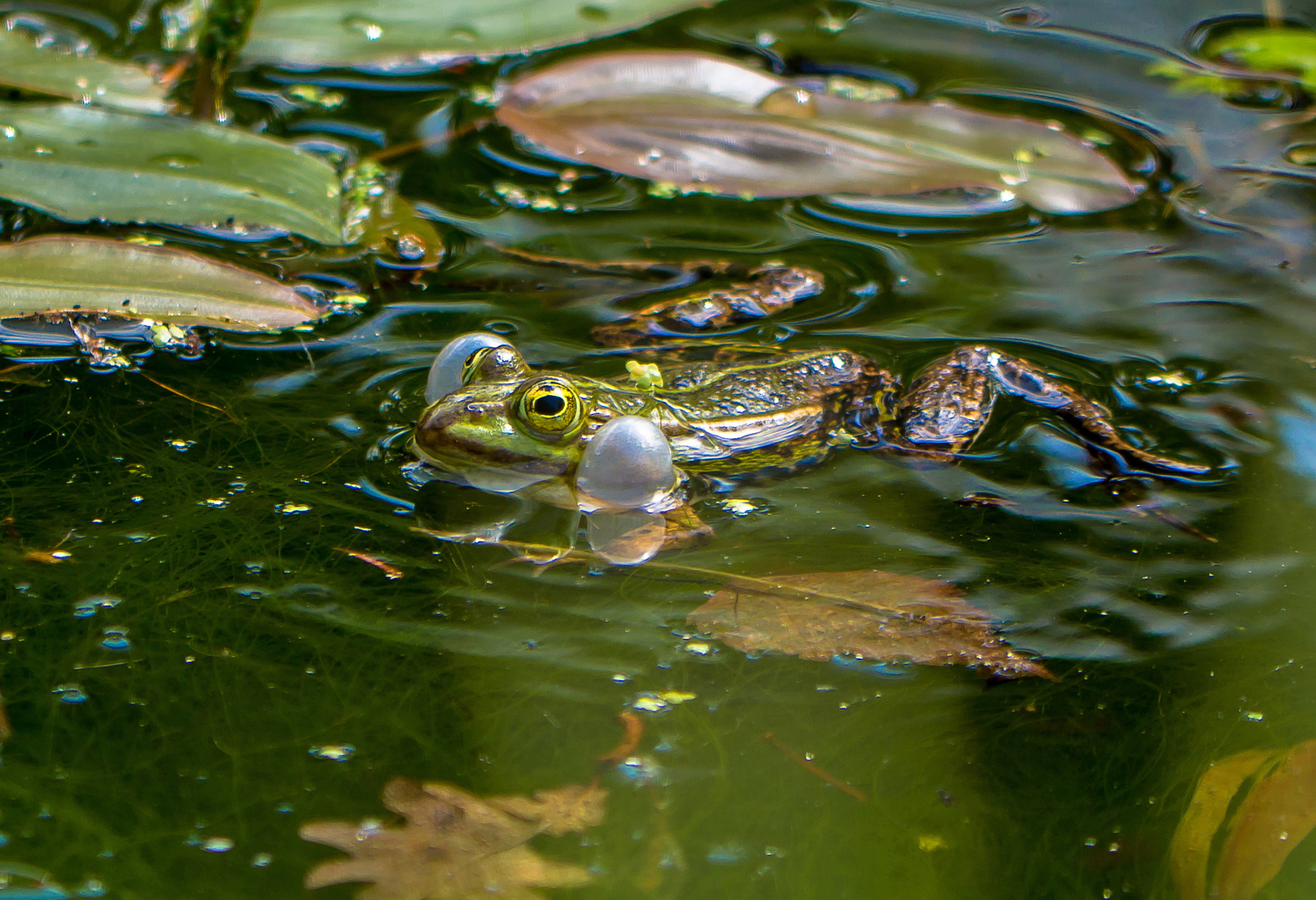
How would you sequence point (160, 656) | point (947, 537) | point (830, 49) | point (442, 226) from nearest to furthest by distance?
point (160, 656) → point (947, 537) → point (442, 226) → point (830, 49)

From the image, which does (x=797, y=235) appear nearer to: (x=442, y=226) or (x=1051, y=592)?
(x=442, y=226)

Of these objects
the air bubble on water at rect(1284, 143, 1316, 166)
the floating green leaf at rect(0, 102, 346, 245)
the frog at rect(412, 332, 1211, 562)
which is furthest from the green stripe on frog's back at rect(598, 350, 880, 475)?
the air bubble on water at rect(1284, 143, 1316, 166)

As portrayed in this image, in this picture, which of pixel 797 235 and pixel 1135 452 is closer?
pixel 1135 452

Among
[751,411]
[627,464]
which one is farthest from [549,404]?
[751,411]

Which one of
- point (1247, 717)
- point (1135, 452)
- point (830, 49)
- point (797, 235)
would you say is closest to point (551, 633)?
point (1247, 717)

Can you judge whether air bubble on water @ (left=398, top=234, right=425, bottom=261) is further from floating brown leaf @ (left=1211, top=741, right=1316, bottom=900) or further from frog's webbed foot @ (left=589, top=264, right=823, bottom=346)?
floating brown leaf @ (left=1211, top=741, right=1316, bottom=900)

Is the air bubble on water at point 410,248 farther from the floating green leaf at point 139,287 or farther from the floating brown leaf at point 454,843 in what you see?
the floating brown leaf at point 454,843
